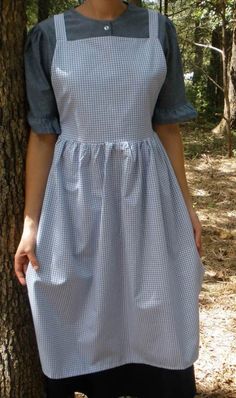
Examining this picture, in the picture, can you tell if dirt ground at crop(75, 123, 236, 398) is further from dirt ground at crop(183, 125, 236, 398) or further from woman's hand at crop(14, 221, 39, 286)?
woman's hand at crop(14, 221, 39, 286)

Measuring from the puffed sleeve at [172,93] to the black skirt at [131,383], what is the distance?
821mm

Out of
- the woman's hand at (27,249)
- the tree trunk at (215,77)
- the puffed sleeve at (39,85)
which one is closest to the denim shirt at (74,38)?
the puffed sleeve at (39,85)

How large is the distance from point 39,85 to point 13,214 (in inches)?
17.5

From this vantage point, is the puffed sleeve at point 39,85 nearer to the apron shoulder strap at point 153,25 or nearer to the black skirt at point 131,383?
the apron shoulder strap at point 153,25

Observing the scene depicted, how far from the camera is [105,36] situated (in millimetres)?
1555

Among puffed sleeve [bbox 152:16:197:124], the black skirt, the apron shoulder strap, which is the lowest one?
the black skirt

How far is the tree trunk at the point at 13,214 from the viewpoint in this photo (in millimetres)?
1622

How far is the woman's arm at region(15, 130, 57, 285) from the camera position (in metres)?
1.61

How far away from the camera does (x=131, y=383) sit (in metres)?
1.85

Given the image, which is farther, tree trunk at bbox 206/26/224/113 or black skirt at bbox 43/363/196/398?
tree trunk at bbox 206/26/224/113

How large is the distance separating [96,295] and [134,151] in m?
0.45

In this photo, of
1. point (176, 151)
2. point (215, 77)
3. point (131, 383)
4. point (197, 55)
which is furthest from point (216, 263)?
point (197, 55)

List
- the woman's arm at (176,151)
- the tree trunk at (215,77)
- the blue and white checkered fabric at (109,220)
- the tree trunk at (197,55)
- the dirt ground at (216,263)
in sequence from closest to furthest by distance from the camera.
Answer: the blue and white checkered fabric at (109,220), the woman's arm at (176,151), the dirt ground at (216,263), the tree trunk at (215,77), the tree trunk at (197,55)

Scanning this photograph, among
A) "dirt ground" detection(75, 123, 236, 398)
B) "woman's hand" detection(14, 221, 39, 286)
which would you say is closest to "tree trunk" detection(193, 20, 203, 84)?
"dirt ground" detection(75, 123, 236, 398)
